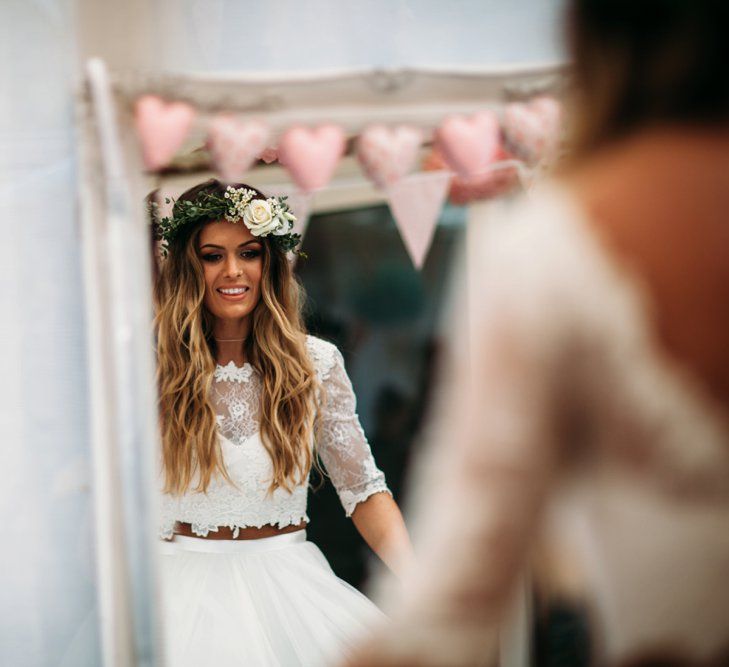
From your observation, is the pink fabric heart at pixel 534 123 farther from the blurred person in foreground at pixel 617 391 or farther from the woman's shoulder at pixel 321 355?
the blurred person in foreground at pixel 617 391

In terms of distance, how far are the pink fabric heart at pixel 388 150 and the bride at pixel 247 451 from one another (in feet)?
1.11

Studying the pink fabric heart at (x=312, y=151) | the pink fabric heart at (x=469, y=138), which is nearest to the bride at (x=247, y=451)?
the pink fabric heart at (x=312, y=151)

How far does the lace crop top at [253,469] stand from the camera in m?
1.99

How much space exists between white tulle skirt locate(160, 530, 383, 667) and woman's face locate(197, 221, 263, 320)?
22.8 inches

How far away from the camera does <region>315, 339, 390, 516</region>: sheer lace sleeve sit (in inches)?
81.3

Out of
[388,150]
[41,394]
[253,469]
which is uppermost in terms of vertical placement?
[388,150]

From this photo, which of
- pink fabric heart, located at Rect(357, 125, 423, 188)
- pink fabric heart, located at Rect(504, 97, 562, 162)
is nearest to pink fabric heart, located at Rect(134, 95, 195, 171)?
pink fabric heart, located at Rect(357, 125, 423, 188)

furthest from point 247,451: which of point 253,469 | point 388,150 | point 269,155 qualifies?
point 388,150

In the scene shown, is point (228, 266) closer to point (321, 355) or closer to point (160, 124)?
point (321, 355)

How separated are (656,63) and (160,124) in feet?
3.53

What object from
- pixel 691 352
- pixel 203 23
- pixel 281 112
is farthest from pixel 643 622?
pixel 203 23

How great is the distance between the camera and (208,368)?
1970 mm

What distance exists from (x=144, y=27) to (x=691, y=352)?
1230mm

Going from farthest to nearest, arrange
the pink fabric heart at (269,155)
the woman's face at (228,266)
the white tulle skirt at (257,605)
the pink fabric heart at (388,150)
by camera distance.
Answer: the woman's face at (228,266) → the white tulle skirt at (257,605) → the pink fabric heart at (269,155) → the pink fabric heart at (388,150)
